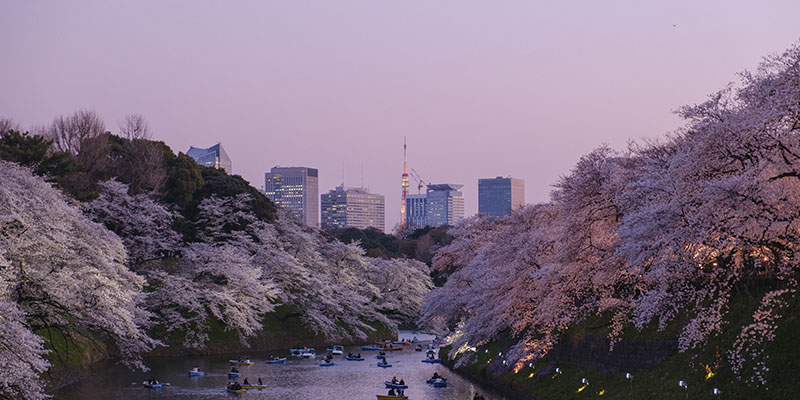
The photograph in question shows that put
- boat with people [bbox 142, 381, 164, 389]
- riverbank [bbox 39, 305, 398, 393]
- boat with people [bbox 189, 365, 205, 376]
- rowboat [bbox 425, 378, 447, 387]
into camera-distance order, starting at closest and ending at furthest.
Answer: riverbank [bbox 39, 305, 398, 393] < boat with people [bbox 142, 381, 164, 389] < rowboat [bbox 425, 378, 447, 387] < boat with people [bbox 189, 365, 205, 376]

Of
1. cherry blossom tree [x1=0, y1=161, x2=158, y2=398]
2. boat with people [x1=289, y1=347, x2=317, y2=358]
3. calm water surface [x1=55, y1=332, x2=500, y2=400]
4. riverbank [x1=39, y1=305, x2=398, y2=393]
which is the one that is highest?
cherry blossom tree [x1=0, y1=161, x2=158, y2=398]

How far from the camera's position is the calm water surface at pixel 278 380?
41969 mm

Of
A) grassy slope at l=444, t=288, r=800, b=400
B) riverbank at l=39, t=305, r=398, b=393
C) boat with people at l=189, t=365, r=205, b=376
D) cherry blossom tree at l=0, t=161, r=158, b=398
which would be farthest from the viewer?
boat with people at l=189, t=365, r=205, b=376

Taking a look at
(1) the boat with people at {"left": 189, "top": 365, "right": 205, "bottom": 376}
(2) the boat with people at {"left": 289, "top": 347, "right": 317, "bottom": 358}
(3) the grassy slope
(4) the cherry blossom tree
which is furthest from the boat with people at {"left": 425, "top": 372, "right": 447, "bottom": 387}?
(4) the cherry blossom tree

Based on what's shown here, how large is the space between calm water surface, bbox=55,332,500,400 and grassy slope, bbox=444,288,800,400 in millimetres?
5895

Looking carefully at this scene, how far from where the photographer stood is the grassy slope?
21.5 metres

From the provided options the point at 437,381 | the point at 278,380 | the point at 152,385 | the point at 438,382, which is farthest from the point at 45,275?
the point at 437,381

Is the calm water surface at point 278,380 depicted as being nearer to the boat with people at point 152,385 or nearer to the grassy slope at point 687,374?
the boat with people at point 152,385

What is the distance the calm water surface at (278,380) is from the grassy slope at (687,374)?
5895 mm

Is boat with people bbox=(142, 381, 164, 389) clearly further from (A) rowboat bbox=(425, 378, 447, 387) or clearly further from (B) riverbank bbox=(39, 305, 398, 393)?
(A) rowboat bbox=(425, 378, 447, 387)

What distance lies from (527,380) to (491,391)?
4.27 meters

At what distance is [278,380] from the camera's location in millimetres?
48562

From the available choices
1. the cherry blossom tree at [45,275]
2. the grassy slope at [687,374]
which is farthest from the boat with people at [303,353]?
the cherry blossom tree at [45,275]

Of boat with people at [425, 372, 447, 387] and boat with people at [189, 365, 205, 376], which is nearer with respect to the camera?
boat with people at [425, 372, 447, 387]
